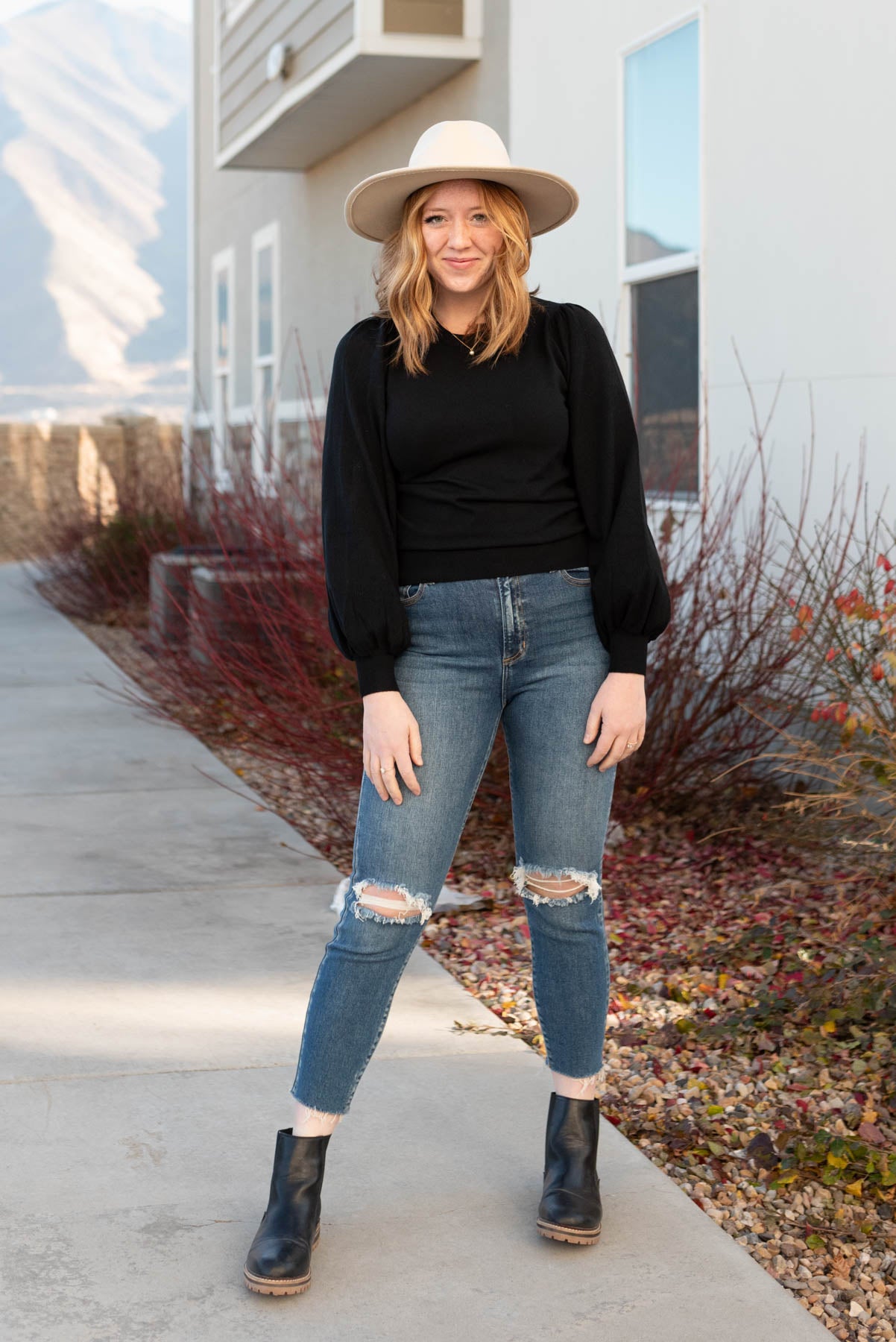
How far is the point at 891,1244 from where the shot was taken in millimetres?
2994

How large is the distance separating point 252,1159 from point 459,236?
6.11 feet

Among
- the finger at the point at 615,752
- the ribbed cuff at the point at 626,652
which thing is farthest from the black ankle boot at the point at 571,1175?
the ribbed cuff at the point at 626,652

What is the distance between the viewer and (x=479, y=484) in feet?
9.06

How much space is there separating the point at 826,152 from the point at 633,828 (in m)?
2.53

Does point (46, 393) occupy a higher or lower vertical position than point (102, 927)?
higher

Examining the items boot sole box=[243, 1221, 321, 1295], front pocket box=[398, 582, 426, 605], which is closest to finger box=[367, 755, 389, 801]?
front pocket box=[398, 582, 426, 605]

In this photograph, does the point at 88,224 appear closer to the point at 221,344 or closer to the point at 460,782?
the point at 221,344

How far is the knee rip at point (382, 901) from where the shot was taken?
274 centimetres

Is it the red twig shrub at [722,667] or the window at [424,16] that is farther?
the window at [424,16]

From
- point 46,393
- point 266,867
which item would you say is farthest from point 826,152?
point 46,393

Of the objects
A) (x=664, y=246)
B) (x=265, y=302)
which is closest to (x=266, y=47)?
(x=265, y=302)

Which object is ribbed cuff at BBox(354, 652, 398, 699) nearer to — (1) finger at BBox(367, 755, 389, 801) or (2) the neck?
(1) finger at BBox(367, 755, 389, 801)

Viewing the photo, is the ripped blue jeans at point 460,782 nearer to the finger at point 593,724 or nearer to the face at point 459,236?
the finger at point 593,724

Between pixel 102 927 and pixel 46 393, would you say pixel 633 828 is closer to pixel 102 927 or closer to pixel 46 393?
pixel 102 927
